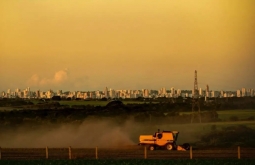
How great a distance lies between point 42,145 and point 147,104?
1131 cm

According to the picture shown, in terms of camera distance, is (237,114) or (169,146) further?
(237,114)

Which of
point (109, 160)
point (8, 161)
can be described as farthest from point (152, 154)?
point (8, 161)

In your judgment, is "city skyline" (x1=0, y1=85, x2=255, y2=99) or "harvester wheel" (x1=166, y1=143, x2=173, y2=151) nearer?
"harvester wheel" (x1=166, y1=143, x2=173, y2=151)

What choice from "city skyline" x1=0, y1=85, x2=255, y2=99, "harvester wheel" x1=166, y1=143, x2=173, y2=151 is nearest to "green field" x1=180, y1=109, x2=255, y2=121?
"city skyline" x1=0, y1=85, x2=255, y2=99

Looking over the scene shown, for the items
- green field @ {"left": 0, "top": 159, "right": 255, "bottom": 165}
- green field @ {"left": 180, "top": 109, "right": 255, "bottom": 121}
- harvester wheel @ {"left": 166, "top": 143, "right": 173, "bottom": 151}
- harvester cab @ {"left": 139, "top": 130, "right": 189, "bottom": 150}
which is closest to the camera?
green field @ {"left": 0, "top": 159, "right": 255, "bottom": 165}

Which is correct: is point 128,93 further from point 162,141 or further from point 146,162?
point 146,162

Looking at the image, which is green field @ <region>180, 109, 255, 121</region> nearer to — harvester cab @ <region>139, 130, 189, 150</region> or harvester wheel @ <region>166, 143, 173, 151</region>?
harvester cab @ <region>139, 130, 189, 150</region>

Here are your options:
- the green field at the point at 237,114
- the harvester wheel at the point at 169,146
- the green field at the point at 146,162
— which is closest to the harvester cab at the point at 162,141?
the harvester wheel at the point at 169,146

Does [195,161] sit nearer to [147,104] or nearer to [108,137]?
[108,137]

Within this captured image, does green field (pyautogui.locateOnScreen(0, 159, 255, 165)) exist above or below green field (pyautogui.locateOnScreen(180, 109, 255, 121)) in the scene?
below

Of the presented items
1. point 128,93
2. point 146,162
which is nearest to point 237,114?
point 128,93

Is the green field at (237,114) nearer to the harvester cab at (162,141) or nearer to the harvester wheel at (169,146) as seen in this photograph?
the harvester cab at (162,141)

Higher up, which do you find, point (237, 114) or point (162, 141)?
point (237, 114)

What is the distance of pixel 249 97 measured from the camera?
49.3m
